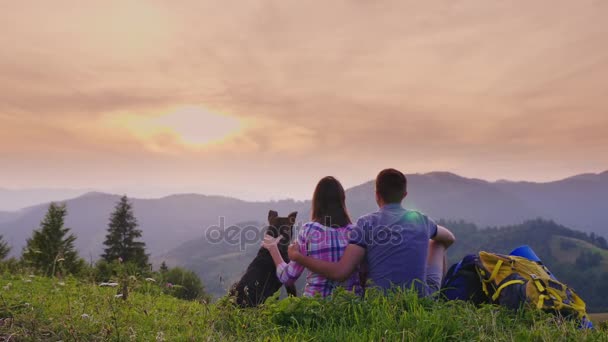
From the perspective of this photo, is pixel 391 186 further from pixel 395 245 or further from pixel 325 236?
pixel 325 236

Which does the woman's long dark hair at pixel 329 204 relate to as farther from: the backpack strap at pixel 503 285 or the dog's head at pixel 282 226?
A: the backpack strap at pixel 503 285

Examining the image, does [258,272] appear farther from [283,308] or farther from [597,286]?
[597,286]

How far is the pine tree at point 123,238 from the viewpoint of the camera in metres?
41.7

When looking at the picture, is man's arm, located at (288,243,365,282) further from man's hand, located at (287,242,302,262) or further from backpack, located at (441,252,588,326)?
backpack, located at (441,252,588,326)

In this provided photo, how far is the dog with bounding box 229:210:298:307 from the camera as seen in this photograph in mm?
6617

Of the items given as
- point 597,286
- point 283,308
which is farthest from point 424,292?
point 597,286

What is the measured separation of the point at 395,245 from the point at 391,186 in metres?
0.80

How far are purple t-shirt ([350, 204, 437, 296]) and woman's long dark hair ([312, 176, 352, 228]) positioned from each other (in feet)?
1.11

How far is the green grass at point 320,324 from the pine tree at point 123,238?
3843 cm

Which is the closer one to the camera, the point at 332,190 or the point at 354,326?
the point at 354,326

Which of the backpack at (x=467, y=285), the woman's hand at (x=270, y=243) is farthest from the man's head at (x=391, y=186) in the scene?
the woman's hand at (x=270, y=243)

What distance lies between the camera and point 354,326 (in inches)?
170

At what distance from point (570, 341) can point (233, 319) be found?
356 centimetres

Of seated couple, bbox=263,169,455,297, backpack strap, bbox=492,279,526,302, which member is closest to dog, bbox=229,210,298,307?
seated couple, bbox=263,169,455,297
